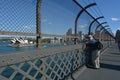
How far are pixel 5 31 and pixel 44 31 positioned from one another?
63.6 inches

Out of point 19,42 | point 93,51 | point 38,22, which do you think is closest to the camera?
point 19,42

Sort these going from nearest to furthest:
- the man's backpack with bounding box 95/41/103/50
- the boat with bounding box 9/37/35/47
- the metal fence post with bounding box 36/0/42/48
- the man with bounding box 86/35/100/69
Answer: the boat with bounding box 9/37/35/47 < the metal fence post with bounding box 36/0/42/48 < the man's backpack with bounding box 95/41/103/50 < the man with bounding box 86/35/100/69

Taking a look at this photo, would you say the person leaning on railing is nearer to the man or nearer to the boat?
the man

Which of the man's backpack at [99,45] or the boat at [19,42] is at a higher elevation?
the boat at [19,42]

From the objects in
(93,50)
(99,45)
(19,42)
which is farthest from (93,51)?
(19,42)

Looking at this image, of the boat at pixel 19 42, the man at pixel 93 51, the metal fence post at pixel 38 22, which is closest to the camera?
the boat at pixel 19 42

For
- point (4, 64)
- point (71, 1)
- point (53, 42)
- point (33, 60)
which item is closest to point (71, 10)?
point (71, 1)

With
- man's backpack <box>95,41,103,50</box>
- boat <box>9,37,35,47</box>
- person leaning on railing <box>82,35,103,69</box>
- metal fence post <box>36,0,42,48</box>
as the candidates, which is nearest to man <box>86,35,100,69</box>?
person leaning on railing <box>82,35,103,69</box>

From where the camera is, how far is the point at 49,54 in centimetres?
544

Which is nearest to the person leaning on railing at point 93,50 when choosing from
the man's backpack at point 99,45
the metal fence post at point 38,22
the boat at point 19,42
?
the man's backpack at point 99,45

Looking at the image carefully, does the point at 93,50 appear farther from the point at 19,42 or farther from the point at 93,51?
the point at 19,42

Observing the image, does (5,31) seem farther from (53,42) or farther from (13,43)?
(53,42)

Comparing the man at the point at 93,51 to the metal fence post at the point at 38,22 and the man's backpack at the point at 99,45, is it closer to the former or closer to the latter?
the man's backpack at the point at 99,45

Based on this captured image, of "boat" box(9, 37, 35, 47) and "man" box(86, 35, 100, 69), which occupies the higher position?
"boat" box(9, 37, 35, 47)
